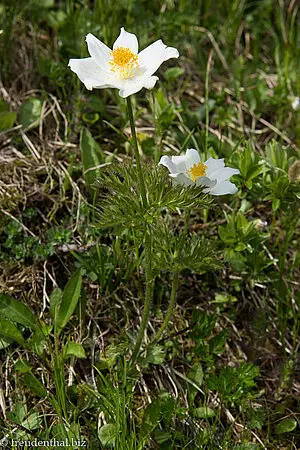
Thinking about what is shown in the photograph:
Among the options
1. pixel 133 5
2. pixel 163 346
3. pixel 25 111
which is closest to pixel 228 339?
pixel 163 346

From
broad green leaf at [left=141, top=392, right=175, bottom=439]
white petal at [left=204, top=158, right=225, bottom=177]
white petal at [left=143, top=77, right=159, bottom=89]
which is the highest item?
white petal at [left=143, top=77, right=159, bottom=89]

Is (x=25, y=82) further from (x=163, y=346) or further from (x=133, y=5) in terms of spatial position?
(x=163, y=346)

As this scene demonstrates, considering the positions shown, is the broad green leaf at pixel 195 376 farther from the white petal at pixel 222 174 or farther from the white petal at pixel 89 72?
the white petal at pixel 89 72

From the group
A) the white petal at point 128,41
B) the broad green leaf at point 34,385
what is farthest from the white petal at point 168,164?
the broad green leaf at point 34,385

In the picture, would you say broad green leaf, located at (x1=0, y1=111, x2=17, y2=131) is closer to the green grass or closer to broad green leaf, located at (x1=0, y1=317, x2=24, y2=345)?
the green grass

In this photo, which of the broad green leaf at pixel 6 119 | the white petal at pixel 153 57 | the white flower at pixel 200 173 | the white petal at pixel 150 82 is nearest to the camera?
the white petal at pixel 150 82

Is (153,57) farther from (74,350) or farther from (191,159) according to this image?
(74,350)

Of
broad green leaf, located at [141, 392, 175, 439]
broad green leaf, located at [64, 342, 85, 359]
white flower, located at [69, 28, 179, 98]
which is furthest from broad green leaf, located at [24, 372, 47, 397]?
white flower, located at [69, 28, 179, 98]
